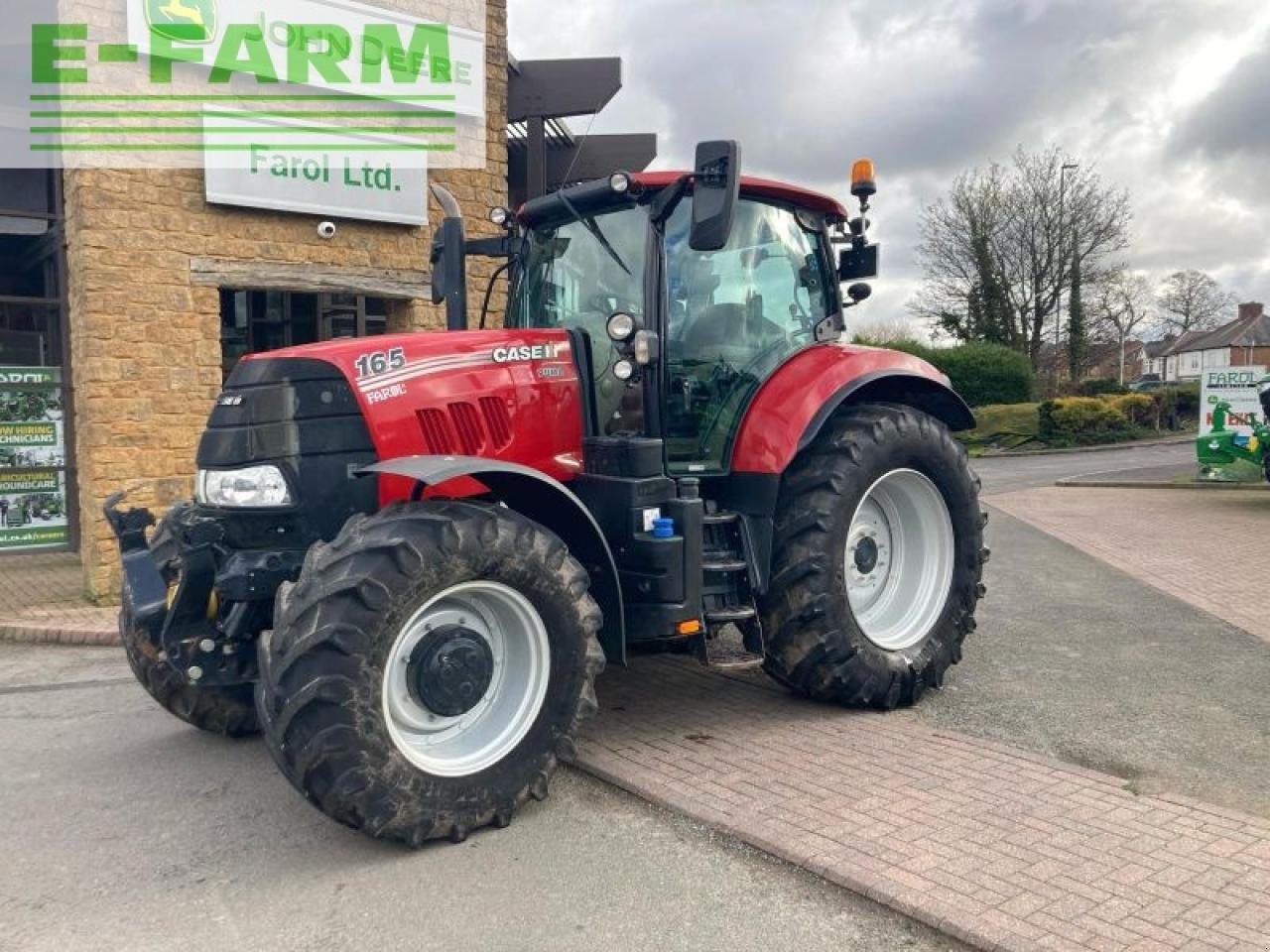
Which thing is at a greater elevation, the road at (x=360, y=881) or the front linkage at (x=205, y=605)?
the front linkage at (x=205, y=605)

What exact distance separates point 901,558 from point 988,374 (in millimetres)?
24990

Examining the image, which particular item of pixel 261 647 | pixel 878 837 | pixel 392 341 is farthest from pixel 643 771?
pixel 392 341

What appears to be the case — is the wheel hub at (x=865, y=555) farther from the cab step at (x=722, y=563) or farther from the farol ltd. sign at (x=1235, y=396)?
the farol ltd. sign at (x=1235, y=396)

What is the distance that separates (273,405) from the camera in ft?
13.1

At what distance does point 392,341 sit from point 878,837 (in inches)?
102

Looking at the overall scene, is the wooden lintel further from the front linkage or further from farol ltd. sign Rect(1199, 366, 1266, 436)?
farol ltd. sign Rect(1199, 366, 1266, 436)

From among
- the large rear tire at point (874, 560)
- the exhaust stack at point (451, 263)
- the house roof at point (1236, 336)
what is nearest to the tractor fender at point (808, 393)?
the large rear tire at point (874, 560)

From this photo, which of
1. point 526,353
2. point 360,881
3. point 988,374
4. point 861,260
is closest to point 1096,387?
point 988,374

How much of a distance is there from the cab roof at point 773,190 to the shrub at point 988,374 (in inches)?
957

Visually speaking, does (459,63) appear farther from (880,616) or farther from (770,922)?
(770,922)

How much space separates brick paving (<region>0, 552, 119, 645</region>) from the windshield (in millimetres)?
4338

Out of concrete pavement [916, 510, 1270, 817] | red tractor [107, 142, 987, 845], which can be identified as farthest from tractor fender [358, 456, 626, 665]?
concrete pavement [916, 510, 1270, 817]

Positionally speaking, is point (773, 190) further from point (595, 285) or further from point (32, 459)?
point (32, 459)

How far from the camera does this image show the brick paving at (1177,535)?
7944 millimetres
